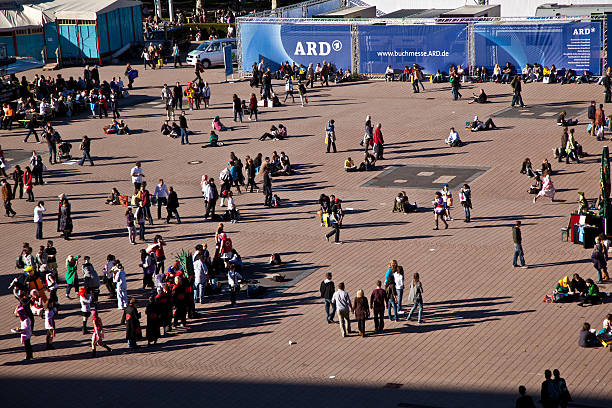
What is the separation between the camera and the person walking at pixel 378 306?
20.6m

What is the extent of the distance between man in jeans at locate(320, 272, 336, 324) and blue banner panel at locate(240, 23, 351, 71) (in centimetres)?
3469

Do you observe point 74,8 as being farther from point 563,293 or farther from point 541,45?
point 563,293

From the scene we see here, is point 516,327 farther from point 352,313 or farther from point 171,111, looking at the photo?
point 171,111

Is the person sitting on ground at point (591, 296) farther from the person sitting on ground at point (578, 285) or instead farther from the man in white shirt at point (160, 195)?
the man in white shirt at point (160, 195)

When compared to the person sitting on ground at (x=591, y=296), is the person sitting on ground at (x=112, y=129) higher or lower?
higher

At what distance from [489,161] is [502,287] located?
1354 centimetres

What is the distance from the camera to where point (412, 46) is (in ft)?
174

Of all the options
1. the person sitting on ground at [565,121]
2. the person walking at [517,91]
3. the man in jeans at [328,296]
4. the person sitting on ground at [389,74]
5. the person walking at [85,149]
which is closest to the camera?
the man in jeans at [328,296]

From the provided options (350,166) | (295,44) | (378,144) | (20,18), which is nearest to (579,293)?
(350,166)

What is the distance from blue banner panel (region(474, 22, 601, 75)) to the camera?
162 ft

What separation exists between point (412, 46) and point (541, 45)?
7312 mm

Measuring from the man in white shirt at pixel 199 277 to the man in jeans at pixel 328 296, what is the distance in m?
3.40

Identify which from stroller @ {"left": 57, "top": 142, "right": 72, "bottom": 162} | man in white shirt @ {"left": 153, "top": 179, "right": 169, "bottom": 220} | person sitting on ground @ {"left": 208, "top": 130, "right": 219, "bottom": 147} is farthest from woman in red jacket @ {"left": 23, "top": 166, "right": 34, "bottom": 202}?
person sitting on ground @ {"left": 208, "top": 130, "right": 219, "bottom": 147}

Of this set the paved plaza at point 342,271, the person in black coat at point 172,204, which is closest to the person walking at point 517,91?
the paved plaza at point 342,271
